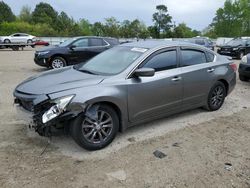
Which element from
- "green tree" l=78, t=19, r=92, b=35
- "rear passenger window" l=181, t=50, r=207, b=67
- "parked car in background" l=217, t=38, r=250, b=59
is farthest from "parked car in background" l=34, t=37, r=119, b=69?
"green tree" l=78, t=19, r=92, b=35

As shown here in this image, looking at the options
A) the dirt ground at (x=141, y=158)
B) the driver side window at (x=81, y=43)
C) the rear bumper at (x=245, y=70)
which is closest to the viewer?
the dirt ground at (x=141, y=158)

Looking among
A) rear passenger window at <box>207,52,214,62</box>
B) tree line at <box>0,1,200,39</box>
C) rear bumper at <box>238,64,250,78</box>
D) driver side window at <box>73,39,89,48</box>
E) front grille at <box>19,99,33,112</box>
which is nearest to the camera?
front grille at <box>19,99,33,112</box>

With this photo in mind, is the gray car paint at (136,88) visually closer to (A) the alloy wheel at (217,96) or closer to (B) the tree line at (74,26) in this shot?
(A) the alloy wheel at (217,96)

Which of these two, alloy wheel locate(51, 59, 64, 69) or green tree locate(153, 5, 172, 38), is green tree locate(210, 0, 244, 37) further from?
alloy wheel locate(51, 59, 64, 69)

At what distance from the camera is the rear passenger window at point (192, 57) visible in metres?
5.55

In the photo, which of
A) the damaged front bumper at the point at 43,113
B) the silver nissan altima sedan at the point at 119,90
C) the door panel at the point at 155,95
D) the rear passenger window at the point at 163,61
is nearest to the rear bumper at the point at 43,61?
the silver nissan altima sedan at the point at 119,90

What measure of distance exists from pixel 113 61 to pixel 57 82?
3.88ft

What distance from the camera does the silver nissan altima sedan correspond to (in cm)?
402

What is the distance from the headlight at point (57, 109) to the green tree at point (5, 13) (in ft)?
254

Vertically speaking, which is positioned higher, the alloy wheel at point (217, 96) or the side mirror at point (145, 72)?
the side mirror at point (145, 72)

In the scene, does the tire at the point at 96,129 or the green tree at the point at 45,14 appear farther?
the green tree at the point at 45,14

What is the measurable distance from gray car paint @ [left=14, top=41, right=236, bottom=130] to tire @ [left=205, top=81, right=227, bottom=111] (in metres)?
0.17

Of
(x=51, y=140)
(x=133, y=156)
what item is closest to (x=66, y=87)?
(x=51, y=140)

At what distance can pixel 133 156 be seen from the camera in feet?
13.5
